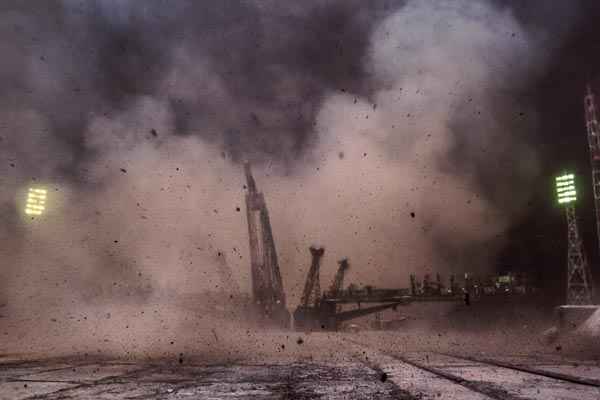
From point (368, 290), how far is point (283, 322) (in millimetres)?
17123

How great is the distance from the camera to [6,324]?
34.4 metres

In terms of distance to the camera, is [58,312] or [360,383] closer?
[360,383]

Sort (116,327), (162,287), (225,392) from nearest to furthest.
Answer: (225,392), (116,327), (162,287)

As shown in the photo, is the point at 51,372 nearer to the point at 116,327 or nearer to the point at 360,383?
the point at 360,383

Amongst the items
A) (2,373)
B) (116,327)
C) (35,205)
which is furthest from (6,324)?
(2,373)

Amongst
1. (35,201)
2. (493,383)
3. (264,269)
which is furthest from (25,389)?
(264,269)

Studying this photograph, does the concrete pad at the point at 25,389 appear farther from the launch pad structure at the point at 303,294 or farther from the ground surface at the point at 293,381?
the launch pad structure at the point at 303,294

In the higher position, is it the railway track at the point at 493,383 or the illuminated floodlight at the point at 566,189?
the illuminated floodlight at the point at 566,189

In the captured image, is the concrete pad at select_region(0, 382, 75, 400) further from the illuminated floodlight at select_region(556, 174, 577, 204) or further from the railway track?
the illuminated floodlight at select_region(556, 174, 577, 204)

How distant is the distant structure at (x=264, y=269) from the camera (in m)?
76.2

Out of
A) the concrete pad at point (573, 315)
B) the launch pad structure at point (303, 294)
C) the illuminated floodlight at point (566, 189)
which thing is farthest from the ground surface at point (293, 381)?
the launch pad structure at point (303, 294)

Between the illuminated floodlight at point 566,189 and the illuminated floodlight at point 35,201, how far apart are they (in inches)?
1706

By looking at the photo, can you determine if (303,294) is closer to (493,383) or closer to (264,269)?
(264,269)

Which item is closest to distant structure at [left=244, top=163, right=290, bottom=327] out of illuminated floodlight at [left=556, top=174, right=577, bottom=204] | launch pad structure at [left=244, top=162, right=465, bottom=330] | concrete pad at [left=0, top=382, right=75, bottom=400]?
launch pad structure at [left=244, top=162, right=465, bottom=330]
